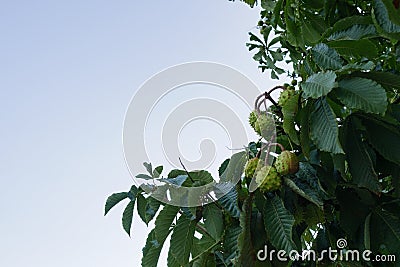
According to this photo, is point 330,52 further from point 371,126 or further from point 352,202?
point 352,202

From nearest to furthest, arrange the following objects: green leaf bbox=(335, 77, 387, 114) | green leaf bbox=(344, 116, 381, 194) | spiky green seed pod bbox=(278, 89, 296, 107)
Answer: green leaf bbox=(335, 77, 387, 114)
green leaf bbox=(344, 116, 381, 194)
spiky green seed pod bbox=(278, 89, 296, 107)

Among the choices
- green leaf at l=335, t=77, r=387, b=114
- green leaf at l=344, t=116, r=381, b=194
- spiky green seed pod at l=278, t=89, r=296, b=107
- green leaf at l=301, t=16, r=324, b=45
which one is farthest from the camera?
green leaf at l=301, t=16, r=324, b=45

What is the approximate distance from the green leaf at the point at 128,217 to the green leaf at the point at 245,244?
0.29 metres

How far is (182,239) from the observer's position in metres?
1.02

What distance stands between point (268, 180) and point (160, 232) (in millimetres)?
242

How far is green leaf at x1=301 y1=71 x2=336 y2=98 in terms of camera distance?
882mm

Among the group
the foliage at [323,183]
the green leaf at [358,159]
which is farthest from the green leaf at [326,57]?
the green leaf at [358,159]

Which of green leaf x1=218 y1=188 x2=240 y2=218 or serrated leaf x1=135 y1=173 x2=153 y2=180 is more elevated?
serrated leaf x1=135 y1=173 x2=153 y2=180

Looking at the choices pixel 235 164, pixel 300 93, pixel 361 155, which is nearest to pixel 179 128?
pixel 235 164

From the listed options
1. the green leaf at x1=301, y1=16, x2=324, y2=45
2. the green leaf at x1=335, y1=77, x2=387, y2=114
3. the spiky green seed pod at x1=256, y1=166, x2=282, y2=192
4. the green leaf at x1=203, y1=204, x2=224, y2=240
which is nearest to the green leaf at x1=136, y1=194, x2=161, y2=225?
the green leaf at x1=203, y1=204, x2=224, y2=240

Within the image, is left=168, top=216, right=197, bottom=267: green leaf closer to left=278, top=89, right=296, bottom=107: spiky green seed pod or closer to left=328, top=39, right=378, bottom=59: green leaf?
left=278, top=89, right=296, bottom=107: spiky green seed pod

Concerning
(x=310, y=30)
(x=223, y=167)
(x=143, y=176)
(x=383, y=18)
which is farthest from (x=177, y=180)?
(x=310, y=30)

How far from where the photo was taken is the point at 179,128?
43.2 inches

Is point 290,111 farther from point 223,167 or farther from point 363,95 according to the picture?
point 223,167
